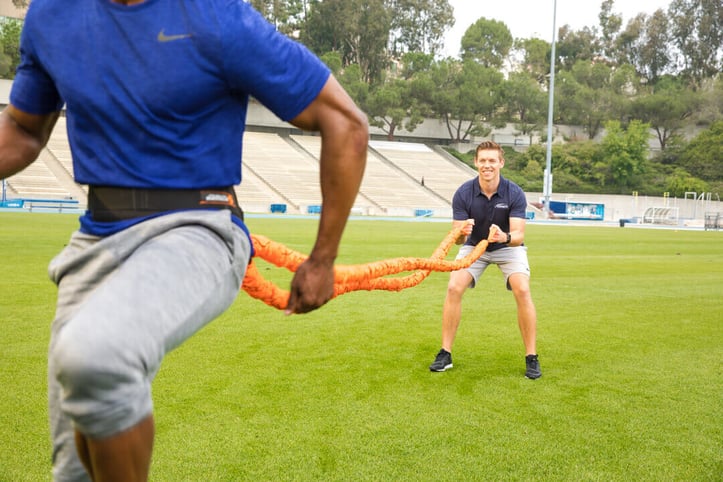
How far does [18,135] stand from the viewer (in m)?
2.74

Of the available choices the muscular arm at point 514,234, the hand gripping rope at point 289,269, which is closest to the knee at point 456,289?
the muscular arm at point 514,234

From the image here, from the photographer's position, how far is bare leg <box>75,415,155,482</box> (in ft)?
6.00

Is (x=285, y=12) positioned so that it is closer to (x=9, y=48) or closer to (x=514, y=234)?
(x=9, y=48)

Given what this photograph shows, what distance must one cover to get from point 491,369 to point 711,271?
460 inches

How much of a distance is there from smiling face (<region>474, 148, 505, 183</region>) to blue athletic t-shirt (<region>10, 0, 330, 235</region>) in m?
4.71

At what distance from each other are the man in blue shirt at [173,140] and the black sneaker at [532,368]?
4.36m

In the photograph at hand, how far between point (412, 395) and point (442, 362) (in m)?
0.94

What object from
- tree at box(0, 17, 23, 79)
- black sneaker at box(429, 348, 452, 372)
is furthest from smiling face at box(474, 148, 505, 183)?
tree at box(0, 17, 23, 79)

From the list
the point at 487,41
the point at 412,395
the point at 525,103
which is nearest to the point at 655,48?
the point at 487,41

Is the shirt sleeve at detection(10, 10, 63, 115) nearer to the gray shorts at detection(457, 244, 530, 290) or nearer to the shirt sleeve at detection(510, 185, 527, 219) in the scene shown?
the gray shorts at detection(457, 244, 530, 290)

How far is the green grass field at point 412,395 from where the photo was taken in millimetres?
4195

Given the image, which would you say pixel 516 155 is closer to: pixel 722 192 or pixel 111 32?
pixel 722 192

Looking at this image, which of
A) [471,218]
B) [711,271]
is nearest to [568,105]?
[711,271]

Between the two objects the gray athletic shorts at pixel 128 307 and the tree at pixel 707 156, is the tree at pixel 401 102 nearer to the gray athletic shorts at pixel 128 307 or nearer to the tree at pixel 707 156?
the tree at pixel 707 156
